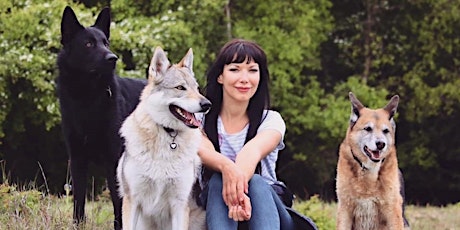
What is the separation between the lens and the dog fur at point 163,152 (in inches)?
173

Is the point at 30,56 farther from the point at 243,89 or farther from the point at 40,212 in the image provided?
the point at 243,89

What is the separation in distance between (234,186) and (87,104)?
170cm

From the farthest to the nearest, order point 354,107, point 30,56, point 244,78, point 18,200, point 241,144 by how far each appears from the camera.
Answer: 1. point 30,56
2. point 354,107
3. point 18,200
4. point 241,144
5. point 244,78

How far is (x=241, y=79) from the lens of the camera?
4715 mm

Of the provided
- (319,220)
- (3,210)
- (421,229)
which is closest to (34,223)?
(3,210)

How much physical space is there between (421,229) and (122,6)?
8.00 meters

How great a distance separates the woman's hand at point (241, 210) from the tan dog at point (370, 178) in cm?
106

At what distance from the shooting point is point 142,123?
14.8 feet

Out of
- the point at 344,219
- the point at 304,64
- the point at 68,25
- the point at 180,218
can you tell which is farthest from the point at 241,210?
the point at 304,64

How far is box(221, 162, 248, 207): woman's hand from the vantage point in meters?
4.35

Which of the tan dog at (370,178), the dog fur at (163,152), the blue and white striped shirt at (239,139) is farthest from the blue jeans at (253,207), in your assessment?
the tan dog at (370,178)

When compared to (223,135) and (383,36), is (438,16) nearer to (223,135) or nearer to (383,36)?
(383,36)

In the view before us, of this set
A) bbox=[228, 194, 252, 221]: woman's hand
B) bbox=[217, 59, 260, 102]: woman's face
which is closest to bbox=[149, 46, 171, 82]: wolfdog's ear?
bbox=[217, 59, 260, 102]: woman's face

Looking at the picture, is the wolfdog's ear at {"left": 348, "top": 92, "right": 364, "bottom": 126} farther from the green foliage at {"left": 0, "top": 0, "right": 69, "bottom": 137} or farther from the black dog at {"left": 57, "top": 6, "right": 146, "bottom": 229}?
the green foliage at {"left": 0, "top": 0, "right": 69, "bottom": 137}
